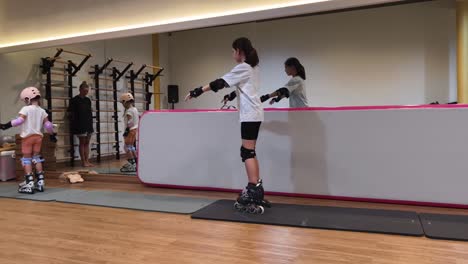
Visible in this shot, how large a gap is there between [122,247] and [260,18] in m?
2.73

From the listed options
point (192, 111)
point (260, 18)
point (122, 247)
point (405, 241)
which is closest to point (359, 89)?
point (260, 18)

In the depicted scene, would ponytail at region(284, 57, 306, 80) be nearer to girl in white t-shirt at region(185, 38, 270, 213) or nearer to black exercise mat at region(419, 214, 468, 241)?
girl in white t-shirt at region(185, 38, 270, 213)

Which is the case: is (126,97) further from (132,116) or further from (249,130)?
(249,130)

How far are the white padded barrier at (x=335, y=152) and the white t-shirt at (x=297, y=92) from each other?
0.34 meters

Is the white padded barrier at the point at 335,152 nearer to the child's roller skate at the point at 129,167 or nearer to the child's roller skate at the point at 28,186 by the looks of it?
the child's roller skate at the point at 129,167

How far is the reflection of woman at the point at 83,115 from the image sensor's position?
555 cm

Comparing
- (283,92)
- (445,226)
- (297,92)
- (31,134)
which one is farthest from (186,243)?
(31,134)

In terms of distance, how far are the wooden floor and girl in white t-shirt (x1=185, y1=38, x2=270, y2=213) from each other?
371mm

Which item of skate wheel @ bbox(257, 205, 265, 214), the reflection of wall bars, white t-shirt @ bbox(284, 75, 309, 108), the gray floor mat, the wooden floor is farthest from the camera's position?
the reflection of wall bars

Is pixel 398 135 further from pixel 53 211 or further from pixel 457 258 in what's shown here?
pixel 53 211

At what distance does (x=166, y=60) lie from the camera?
206 inches

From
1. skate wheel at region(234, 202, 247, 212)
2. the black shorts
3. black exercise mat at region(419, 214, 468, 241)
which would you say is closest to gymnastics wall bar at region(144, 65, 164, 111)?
the black shorts

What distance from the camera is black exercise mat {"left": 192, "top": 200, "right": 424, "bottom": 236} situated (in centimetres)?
267

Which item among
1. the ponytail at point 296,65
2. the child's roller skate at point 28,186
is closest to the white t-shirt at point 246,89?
the ponytail at point 296,65
